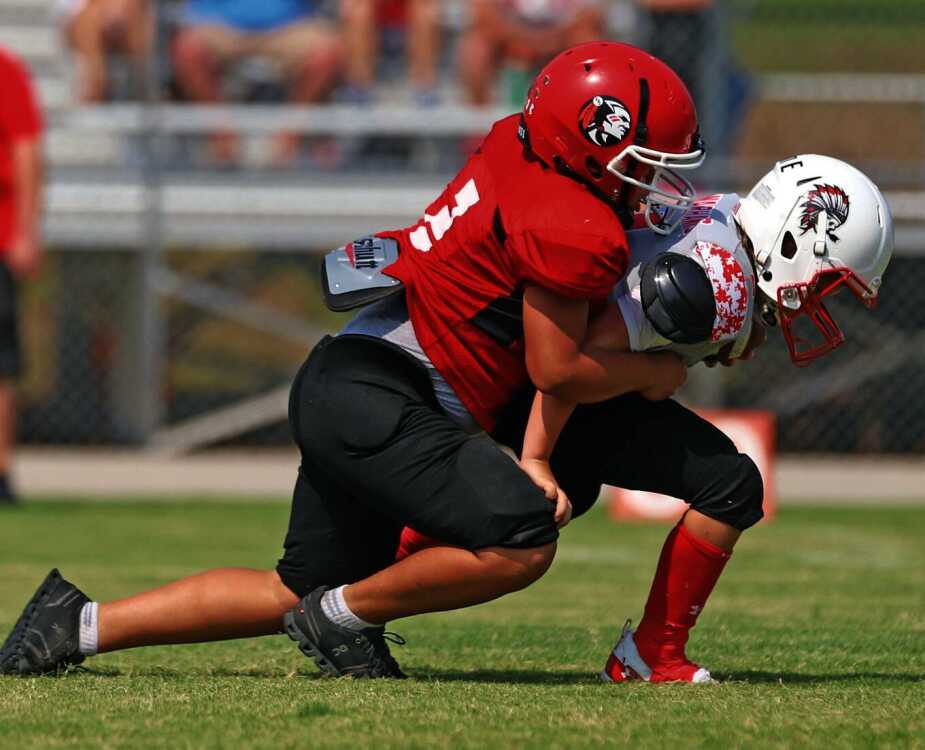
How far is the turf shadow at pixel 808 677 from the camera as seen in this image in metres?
4.48

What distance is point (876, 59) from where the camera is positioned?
18.5 meters

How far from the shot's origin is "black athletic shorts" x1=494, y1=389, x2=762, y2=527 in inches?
172

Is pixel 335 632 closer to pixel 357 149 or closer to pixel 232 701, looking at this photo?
pixel 232 701

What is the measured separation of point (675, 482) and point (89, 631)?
139cm

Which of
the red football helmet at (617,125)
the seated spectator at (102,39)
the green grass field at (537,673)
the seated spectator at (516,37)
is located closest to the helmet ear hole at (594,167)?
the red football helmet at (617,125)

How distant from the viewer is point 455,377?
4320 millimetres

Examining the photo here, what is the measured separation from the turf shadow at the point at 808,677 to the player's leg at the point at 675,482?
144mm

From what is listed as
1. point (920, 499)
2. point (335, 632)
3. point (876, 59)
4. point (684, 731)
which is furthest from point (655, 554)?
point (876, 59)

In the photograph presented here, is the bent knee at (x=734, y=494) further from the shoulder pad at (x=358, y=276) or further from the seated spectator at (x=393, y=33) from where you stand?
the seated spectator at (x=393, y=33)

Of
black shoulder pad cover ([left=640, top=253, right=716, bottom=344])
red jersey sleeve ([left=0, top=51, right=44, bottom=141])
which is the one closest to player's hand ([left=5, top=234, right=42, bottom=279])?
red jersey sleeve ([left=0, top=51, right=44, bottom=141])

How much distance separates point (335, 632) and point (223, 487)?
6588 mm

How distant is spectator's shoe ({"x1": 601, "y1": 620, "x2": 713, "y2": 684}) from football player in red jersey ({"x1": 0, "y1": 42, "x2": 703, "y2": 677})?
0.41m

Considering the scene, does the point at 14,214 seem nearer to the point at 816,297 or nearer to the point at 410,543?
the point at 410,543

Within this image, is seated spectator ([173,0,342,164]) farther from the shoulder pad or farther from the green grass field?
the shoulder pad
